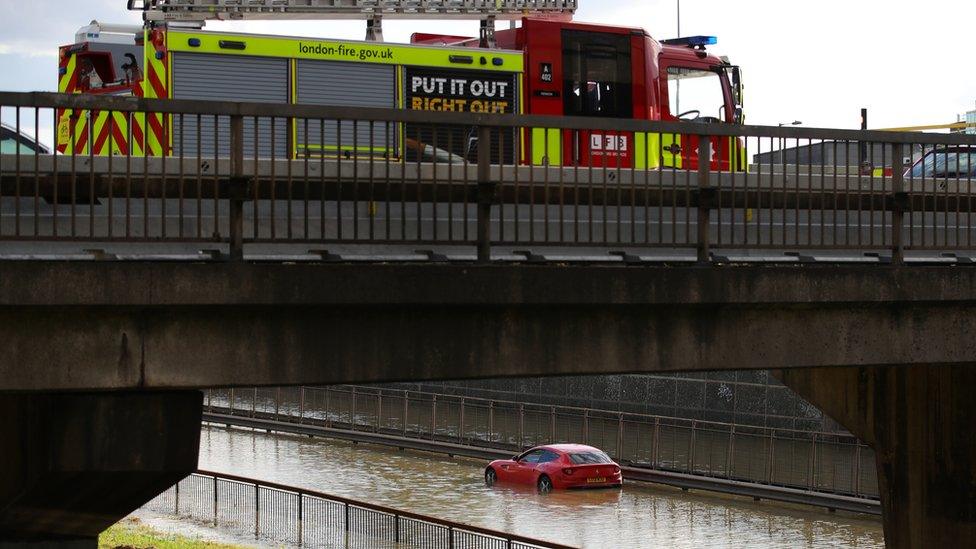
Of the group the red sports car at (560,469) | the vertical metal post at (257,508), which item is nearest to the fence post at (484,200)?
the vertical metal post at (257,508)

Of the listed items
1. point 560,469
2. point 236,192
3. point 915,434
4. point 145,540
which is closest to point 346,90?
point 915,434

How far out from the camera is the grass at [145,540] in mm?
24156

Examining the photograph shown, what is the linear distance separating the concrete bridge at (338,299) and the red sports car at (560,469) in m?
20.8

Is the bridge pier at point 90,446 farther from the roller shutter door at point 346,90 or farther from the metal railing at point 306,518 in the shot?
the metal railing at point 306,518

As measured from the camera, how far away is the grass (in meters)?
24.2

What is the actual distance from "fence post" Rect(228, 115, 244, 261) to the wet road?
58.8 ft

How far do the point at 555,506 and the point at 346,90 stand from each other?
14629mm

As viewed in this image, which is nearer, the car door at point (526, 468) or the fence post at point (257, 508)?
the fence post at point (257, 508)

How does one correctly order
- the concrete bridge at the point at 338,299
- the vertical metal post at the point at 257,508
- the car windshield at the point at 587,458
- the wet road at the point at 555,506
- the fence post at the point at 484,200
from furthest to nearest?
the car windshield at the point at 587,458
the vertical metal post at the point at 257,508
the wet road at the point at 555,506
the fence post at the point at 484,200
the concrete bridge at the point at 338,299

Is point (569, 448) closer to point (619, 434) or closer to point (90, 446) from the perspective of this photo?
point (619, 434)

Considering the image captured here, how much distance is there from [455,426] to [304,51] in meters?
26.6

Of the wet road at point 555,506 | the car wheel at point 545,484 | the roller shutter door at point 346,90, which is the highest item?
the roller shutter door at point 346,90

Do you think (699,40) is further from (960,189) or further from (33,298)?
(33,298)

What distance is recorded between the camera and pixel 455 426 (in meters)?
45.0
